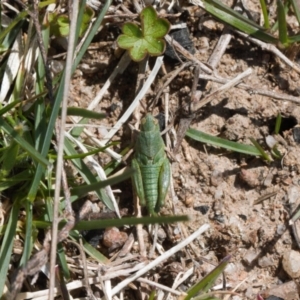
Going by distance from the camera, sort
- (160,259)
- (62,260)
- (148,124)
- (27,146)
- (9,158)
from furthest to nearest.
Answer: (148,124) → (160,259) → (62,260) → (9,158) → (27,146)

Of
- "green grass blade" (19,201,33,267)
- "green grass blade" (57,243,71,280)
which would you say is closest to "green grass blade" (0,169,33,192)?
"green grass blade" (19,201,33,267)

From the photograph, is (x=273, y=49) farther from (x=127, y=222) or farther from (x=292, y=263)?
(x=127, y=222)

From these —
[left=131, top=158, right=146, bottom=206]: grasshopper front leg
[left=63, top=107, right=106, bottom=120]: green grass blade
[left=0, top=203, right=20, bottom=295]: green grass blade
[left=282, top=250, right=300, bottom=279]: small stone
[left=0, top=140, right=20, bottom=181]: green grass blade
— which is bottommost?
[left=282, top=250, right=300, bottom=279]: small stone

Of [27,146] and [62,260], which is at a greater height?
[27,146]

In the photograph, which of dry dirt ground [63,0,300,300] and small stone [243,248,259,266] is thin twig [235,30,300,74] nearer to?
dry dirt ground [63,0,300,300]

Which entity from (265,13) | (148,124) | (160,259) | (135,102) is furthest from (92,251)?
(265,13)

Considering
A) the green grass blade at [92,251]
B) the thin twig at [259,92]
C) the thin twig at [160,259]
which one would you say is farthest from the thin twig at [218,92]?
the green grass blade at [92,251]

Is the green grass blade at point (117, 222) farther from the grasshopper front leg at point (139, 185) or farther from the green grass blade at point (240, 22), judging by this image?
the green grass blade at point (240, 22)
